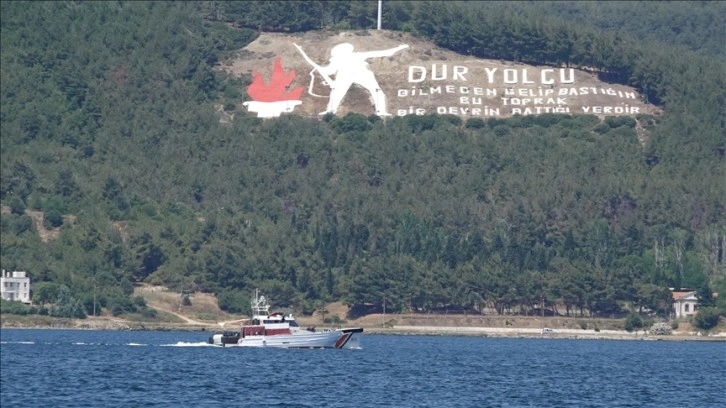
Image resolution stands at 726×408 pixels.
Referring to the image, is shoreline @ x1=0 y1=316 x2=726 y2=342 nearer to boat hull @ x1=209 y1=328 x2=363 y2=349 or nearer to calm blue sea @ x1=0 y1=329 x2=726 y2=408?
calm blue sea @ x1=0 y1=329 x2=726 y2=408

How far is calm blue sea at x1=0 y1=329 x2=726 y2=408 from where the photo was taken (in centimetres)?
9919

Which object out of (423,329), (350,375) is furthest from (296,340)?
(423,329)

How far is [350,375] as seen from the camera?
121 m

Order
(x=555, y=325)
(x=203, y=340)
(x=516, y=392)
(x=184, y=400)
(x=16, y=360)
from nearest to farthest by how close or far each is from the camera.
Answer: (x=184, y=400) < (x=516, y=392) < (x=16, y=360) < (x=203, y=340) < (x=555, y=325)

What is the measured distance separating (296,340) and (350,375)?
1283 inches

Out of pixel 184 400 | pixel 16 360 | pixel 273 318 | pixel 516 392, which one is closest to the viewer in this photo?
pixel 184 400

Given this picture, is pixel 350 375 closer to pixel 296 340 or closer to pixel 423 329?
pixel 296 340

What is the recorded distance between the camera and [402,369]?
129500 mm

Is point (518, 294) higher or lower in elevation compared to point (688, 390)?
higher

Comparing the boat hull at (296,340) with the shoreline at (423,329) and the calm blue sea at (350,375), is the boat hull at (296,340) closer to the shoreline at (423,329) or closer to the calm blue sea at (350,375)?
the calm blue sea at (350,375)

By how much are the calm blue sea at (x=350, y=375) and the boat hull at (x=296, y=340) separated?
1173 mm

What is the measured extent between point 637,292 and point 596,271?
5.42 m

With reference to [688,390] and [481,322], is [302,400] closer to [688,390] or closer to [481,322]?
[688,390]

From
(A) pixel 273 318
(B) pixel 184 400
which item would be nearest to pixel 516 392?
(B) pixel 184 400
